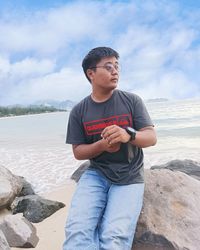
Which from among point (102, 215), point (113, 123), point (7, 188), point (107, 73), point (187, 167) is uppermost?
point (107, 73)

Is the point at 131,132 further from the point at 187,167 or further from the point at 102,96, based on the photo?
the point at 187,167

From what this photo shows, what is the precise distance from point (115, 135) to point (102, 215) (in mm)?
692

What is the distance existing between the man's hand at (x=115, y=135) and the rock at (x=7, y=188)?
3.99 m

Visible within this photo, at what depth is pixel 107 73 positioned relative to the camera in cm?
339

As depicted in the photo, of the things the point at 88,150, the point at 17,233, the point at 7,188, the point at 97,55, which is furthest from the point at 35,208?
the point at 97,55

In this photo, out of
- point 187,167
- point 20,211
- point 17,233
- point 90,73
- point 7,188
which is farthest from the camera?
point 187,167

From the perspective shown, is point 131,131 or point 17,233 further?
point 17,233

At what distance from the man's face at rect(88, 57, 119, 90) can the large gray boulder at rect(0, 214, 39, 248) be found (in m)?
2.09

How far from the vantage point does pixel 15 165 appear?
12.7m

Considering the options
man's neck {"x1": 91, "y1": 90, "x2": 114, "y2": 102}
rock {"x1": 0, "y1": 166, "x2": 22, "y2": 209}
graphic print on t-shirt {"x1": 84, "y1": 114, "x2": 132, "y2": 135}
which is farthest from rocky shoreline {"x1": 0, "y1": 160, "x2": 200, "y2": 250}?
rock {"x1": 0, "y1": 166, "x2": 22, "y2": 209}

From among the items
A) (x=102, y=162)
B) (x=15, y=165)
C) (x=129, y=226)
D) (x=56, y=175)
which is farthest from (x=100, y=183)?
(x=15, y=165)

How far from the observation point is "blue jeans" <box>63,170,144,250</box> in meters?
2.88

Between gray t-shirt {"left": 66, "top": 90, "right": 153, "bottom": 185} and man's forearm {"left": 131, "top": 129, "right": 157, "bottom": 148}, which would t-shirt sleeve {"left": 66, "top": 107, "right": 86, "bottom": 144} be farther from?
man's forearm {"left": 131, "top": 129, "right": 157, "bottom": 148}

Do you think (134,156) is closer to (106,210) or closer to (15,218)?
(106,210)
